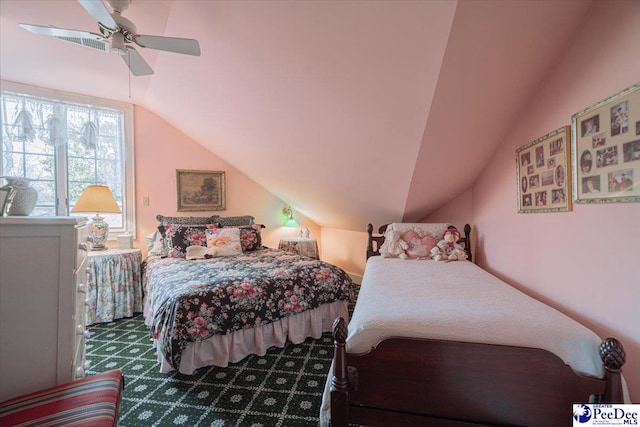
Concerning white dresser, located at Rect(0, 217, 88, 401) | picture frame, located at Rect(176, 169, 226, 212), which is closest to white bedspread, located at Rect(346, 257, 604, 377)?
white dresser, located at Rect(0, 217, 88, 401)

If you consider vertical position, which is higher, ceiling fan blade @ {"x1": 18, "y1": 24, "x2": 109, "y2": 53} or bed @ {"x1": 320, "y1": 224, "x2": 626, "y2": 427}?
ceiling fan blade @ {"x1": 18, "y1": 24, "x2": 109, "y2": 53}

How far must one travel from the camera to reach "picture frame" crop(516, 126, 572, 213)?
58.7 inches

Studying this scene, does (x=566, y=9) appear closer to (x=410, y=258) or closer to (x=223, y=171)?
(x=410, y=258)

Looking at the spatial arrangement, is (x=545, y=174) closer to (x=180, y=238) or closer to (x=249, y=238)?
(x=249, y=238)

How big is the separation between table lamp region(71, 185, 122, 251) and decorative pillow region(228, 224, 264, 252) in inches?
50.1

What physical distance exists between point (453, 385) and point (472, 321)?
0.26 m

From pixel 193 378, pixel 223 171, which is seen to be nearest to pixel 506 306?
pixel 193 378

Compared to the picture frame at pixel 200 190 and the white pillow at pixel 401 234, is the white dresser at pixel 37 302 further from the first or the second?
the picture frame at pixel 200 190

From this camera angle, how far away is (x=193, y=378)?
1760 millimetres

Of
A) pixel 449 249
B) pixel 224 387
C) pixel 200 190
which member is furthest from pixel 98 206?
pixel 449 249

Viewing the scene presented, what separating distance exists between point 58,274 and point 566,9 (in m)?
2.51

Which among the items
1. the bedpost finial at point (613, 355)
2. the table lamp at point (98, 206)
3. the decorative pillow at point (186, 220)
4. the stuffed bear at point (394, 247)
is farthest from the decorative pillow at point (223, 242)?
the bedpost finial at point (613, 355)

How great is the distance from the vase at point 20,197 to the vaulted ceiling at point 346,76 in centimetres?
133

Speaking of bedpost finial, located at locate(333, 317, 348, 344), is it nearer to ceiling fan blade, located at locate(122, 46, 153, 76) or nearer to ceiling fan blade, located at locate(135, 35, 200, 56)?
ceiling fan blade, located at locate(135, 35, 200, 56)
